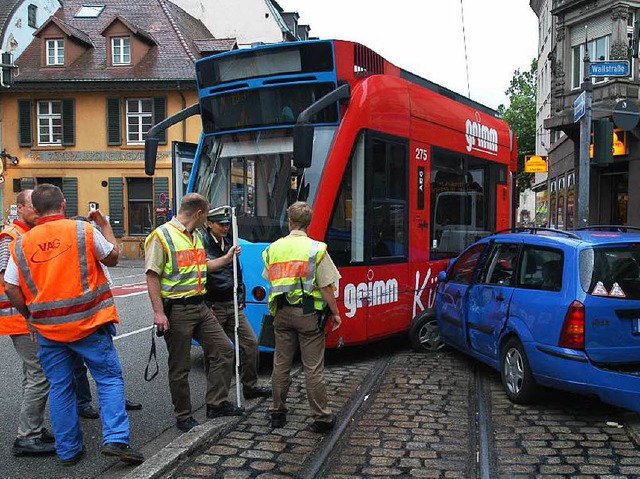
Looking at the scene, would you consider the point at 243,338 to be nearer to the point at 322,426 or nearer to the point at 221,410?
the point at 221,410

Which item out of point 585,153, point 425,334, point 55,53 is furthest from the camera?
point 55,53

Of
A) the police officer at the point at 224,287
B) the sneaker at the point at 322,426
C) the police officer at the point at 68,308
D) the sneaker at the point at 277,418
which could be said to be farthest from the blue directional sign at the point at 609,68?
the police officer at the point at 68,308

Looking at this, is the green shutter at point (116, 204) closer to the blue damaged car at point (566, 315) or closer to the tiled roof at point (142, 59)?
the tiled roof at point (142, 59)

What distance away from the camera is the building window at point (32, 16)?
32.5 meters

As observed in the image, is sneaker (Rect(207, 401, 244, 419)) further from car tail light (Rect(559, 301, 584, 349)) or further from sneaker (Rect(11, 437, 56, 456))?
car tail light (Rect(559, 301, 584, 349))

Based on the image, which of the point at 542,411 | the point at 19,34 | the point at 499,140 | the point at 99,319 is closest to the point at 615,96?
the point at 499,140

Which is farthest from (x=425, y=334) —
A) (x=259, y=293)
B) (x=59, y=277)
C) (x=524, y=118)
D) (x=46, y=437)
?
(x=524, y=118)

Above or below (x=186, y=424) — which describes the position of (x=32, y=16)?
above

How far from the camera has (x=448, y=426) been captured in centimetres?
541

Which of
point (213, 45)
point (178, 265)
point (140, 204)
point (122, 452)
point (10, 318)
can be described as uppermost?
point (213, 45)

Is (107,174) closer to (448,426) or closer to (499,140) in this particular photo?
(499,140)

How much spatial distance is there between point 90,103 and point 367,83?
25.0m

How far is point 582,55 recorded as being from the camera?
77.4 ft

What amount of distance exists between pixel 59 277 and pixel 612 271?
4193 millimetres
